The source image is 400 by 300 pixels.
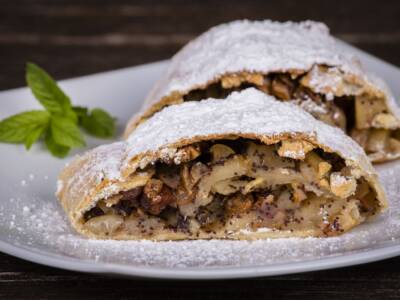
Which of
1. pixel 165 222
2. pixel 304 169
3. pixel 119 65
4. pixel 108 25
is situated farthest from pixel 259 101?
pixel 108 25

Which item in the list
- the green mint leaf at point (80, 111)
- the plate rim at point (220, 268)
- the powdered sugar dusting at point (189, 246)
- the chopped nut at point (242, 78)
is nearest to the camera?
the plate rim at point (220, 268)

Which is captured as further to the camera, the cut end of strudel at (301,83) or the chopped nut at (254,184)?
the cut end of strudel at (301,83)

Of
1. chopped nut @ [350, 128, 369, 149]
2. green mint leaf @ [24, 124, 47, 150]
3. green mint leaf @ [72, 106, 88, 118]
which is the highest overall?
chopped nut @ [350, 128, 369, 149]

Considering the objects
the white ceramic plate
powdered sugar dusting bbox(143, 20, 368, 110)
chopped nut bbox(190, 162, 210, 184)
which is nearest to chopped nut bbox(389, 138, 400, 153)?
the white ceramic plate

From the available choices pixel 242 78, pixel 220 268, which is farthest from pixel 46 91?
pixel 220 268

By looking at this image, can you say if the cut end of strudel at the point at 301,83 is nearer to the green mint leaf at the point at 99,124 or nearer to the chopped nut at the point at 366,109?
the chopped nut at the point at 366,109

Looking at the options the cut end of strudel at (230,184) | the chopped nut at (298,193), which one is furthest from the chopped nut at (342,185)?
the chopped nut at (298,193)

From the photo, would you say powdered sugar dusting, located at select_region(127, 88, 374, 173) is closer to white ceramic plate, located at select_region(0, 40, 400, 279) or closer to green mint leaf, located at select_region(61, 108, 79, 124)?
white ceramic plate, located at select_region(0, 40, 400, 279)
